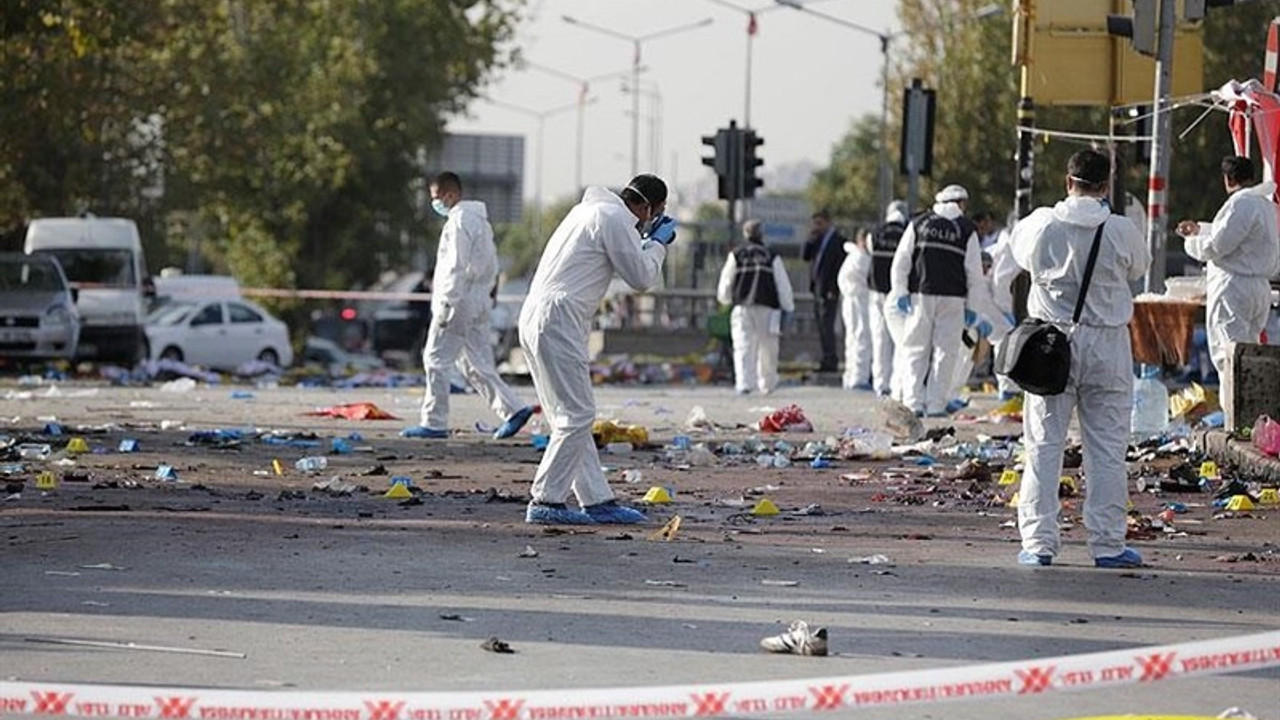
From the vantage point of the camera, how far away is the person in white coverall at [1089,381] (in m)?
12.6

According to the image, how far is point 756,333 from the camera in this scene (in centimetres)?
3083

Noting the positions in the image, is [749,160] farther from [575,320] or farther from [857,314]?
[575,320]

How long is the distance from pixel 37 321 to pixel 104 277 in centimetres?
407

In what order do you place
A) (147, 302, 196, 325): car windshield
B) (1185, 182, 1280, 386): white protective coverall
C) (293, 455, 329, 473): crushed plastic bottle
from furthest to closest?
(147, 302, 196, 325): car windshield, (1185, 182, 1280, 386): white protective coverall, (293, 455, 329, 473): crushed plastic bottle

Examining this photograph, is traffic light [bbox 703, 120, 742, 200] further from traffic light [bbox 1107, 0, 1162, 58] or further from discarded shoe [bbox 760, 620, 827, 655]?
discarded shoe [bbox 760, 620, 827, 655]

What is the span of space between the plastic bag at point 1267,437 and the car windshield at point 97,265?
27493 millimetres

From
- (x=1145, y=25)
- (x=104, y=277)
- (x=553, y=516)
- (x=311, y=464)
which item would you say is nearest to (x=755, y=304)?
(x=1145, y=25)

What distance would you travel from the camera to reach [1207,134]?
52938 mm

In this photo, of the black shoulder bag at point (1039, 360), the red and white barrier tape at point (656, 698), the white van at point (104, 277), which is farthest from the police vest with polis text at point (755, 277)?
the red and white barrier tape at point (656, 698)

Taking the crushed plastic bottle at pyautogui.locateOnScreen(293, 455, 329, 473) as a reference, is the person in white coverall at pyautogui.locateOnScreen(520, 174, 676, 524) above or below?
above

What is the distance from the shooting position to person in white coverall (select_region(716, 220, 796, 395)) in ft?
101

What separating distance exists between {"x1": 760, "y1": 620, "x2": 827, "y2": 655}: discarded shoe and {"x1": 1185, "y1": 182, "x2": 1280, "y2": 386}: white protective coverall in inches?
397

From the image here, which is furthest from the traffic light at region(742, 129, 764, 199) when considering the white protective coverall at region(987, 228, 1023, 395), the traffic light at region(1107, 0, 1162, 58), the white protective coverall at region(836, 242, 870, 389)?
the traffic light at region(1107, 0, 1162, 58)

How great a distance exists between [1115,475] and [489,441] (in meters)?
9.22
